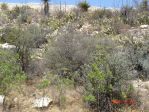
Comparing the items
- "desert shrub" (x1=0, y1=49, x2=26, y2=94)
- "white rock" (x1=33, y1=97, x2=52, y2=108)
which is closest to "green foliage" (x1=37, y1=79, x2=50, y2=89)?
"white rock" (x1=33, y1=97, x2=52, y2=108)

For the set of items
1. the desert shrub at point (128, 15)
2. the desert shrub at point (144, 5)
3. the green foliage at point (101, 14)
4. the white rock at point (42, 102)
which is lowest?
the white rock at point (42, 102)

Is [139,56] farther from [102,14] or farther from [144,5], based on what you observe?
[144,5]

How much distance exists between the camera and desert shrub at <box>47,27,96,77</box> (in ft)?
44.8

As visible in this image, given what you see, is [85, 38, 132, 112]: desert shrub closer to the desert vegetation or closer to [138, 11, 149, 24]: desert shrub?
the desert vegetation

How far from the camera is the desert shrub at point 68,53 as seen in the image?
1366 cm

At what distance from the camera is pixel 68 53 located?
45.7 ft

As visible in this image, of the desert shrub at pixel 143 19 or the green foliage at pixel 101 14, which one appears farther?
the green foliage at pixel 101 14

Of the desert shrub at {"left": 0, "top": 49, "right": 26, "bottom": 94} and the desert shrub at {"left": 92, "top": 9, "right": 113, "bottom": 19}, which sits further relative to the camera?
the desert shrub at {"left": 92, "top": 9, "right": 113, "bottom": 19}

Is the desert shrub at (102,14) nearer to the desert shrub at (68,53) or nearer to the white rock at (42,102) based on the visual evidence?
the desert shrub at (68,53)

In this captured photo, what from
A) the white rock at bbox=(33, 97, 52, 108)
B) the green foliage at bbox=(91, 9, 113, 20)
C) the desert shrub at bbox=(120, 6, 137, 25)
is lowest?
the white rock at bbox=(33, 97, 52, 108)

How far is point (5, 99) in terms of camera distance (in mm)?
11844

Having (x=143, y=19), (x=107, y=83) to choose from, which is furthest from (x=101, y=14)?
(x=107, y=83)

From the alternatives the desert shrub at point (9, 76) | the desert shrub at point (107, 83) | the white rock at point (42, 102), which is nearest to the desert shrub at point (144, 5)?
the desert shrub at point (9, 76)

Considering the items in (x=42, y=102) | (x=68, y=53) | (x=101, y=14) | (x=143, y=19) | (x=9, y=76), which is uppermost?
(x=68, y=53)
